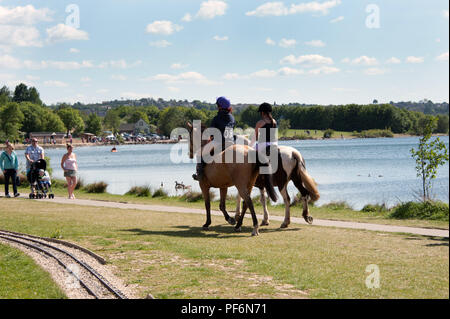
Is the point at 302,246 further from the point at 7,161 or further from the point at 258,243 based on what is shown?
the point at 7,161

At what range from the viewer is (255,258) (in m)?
9.27

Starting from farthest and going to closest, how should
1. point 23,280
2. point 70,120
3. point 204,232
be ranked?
point 70,120 → point 204,232 → point 23,280

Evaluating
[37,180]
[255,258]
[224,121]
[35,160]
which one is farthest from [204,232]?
[37,180]

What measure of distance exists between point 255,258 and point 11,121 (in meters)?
143

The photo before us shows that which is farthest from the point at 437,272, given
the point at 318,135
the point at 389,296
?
the point at 318,135

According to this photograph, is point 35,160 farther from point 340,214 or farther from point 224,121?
point 340,214

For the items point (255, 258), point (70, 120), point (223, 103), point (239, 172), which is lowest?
point (255, 258)

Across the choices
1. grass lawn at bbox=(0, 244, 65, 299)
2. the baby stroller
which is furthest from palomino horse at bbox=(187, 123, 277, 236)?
the baby stroller

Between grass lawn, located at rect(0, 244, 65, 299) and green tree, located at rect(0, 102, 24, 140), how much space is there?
135 m

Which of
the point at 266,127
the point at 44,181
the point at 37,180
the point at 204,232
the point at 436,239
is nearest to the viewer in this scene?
the point at 436,239

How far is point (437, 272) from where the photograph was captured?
7.65 metres

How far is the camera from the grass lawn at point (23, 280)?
7695mm
